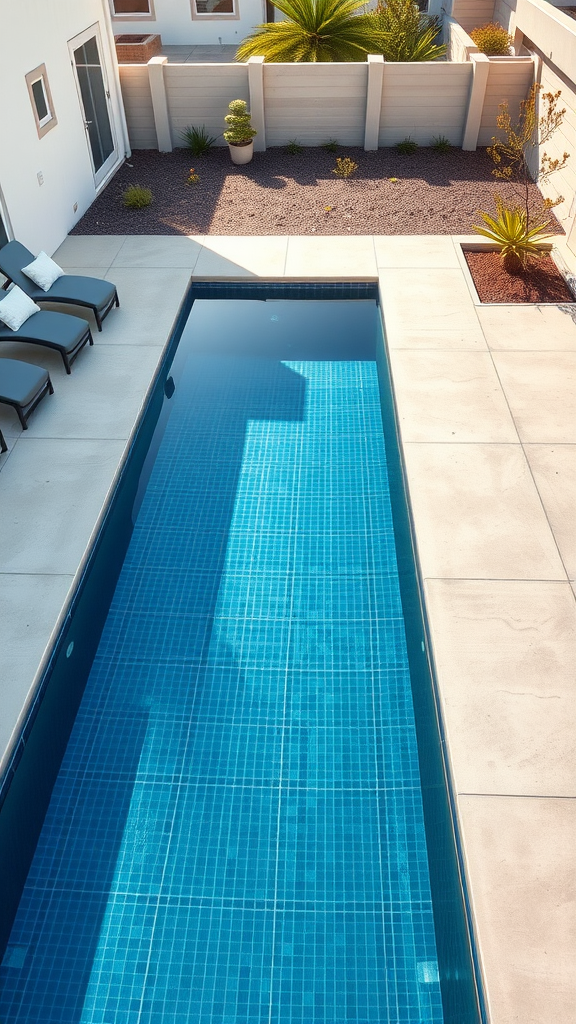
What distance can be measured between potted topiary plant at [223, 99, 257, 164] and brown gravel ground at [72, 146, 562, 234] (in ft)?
0.65

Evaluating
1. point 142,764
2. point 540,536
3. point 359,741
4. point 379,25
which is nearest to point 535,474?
point 540,536

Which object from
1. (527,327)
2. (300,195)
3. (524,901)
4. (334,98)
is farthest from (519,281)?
(524,901)

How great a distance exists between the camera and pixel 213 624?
5.93m

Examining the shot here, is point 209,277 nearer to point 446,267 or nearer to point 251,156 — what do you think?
point 446,267

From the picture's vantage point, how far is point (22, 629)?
5531mm

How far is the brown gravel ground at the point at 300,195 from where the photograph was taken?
11297mm

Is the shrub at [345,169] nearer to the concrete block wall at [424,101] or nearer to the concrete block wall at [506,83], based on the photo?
the concrete block wall at [424,101]

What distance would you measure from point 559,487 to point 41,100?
8375 mm

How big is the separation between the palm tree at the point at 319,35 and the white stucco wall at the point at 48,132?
327cm

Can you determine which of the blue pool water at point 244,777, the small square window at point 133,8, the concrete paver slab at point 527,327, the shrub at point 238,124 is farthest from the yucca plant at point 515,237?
the small square window at point 133,8

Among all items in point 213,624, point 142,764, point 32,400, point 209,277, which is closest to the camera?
point 142,764

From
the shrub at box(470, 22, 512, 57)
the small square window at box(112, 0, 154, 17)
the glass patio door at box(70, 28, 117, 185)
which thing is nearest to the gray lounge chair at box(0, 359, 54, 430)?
the glass patio door at box(70, 28, 117, 185)

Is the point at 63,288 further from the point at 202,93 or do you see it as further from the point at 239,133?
the point at 202,93

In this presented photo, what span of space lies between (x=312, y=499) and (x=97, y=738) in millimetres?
2877
